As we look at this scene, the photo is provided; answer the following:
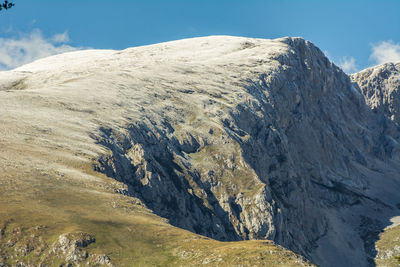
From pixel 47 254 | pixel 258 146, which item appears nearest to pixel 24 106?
pixel 47 254

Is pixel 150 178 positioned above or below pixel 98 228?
above

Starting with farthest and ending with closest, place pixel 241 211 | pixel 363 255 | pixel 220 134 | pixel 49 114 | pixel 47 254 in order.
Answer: pixel 363 255 < pixel 220 134 < pixel 241 211 < pixel 49 114 < pixel 47 254

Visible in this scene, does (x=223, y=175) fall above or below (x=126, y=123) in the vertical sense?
below

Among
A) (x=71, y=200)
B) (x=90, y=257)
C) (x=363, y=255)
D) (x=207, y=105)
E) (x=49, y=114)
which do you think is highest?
(x=207, y=105)

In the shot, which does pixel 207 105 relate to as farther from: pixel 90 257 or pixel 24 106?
pixel 90 257

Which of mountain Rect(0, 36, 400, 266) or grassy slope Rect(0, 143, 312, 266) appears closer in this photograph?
grassy slope Rect(0, 143, 312, 266)

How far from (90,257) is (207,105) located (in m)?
127

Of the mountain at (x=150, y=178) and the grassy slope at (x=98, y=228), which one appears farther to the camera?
the mountain at (x=150, y=178)

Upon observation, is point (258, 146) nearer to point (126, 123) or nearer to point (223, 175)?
point (223, 175)

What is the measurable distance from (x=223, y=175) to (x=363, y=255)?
9071cm

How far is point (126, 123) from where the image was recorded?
397ft

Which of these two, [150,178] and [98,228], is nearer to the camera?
[98,228]

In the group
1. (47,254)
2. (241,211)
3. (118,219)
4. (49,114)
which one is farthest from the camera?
(241,211)

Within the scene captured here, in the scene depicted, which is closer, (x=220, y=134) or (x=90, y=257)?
(x=90, y=257)
